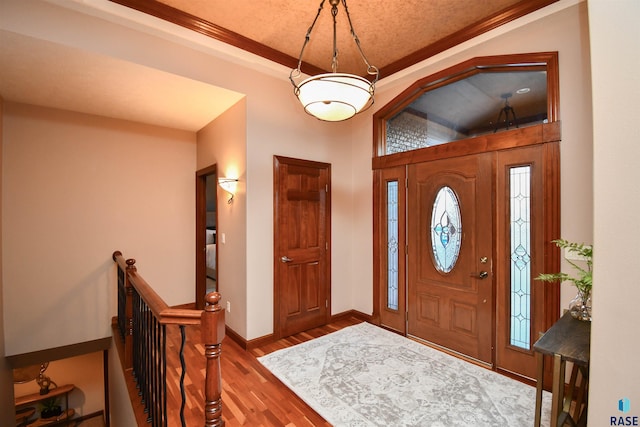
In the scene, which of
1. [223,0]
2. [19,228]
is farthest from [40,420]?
[223,0]

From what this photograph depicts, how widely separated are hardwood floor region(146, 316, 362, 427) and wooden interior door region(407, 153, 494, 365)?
1.68m

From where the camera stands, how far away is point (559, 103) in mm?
2303

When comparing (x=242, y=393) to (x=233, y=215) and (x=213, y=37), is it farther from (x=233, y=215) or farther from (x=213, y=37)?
(x=213, y=37)

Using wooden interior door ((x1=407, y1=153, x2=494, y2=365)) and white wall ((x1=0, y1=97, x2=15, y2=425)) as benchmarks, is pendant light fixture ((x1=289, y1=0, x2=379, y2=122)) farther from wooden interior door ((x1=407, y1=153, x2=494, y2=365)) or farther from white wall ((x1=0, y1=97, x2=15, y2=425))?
white wall ((x1=0, y1=97, x2=15, y2=425))

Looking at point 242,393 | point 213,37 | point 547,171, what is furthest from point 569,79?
point 242,393

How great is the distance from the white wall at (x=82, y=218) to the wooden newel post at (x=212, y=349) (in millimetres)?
3165

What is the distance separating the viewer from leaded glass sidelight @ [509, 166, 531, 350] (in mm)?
2492

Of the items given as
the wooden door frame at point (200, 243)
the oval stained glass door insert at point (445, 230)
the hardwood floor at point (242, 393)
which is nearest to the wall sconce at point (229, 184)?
the wooden door frame at point (200, 243)

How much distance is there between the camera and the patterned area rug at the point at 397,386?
2.04 m

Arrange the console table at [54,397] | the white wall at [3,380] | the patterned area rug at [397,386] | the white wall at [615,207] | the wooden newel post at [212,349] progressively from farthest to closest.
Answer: the console table at [54,397] → the white wall at [3,380] → the patterned area rug at [397,386] → the wooden newel post at [212,349] → the white wall at [615,207]

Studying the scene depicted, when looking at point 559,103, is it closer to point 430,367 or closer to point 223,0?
point 430,367

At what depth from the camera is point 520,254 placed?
8.34 ft

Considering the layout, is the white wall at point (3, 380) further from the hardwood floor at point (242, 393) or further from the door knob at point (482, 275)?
the door knob at point (482, 275)

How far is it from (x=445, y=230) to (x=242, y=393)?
8.34ft
